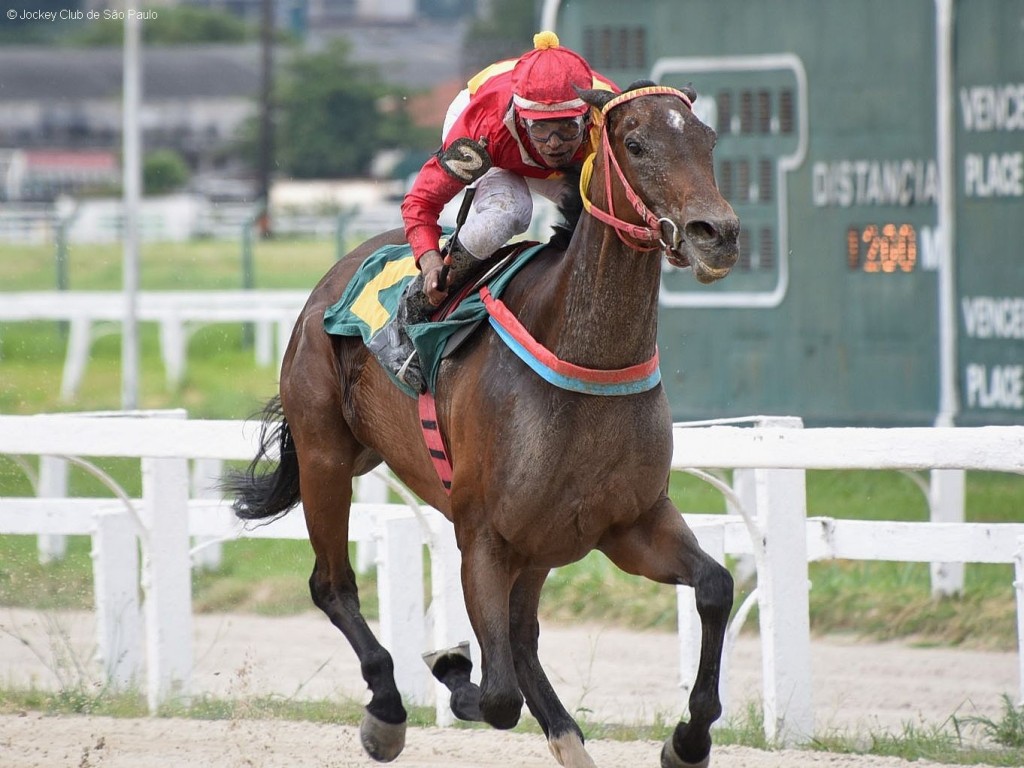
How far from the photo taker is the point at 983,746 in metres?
5.00

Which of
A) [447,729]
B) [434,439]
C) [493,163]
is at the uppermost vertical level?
[493,163]

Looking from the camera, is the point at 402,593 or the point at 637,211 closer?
the point at 637,211

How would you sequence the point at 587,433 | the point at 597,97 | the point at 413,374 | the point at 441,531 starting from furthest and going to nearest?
the point at 441,531, the point at 413,374, the point at 587,433, the point at 597,97

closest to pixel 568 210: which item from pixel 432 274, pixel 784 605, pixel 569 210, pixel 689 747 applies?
pixel 569 210

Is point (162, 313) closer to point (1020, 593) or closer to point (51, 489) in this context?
point (51, 489)

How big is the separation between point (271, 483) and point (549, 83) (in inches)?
77.7

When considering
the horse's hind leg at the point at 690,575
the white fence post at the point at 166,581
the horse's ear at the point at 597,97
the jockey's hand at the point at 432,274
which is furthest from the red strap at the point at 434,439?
the white fence post at the point at 166,581

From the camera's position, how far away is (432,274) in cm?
429

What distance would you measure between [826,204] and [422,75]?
4945 cm

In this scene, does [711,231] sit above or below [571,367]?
above

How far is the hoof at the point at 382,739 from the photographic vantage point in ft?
15.4

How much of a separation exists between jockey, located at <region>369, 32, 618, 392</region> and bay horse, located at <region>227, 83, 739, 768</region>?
0.49ft

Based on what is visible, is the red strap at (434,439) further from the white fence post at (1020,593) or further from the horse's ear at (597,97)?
the white fence post at (1020,593)

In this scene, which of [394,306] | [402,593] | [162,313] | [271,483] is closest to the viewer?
[394,306]
